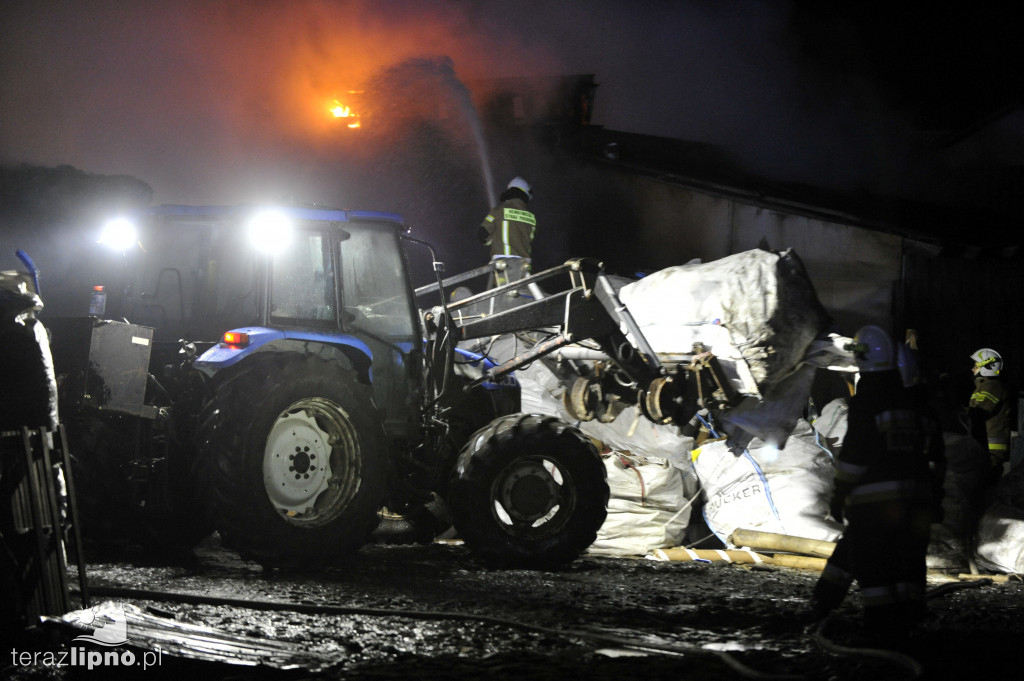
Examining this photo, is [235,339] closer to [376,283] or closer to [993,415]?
[376,283]

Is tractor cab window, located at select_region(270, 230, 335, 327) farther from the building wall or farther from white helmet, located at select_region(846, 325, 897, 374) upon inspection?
the building wall

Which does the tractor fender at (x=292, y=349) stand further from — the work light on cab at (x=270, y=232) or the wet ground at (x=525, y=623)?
the wet ground at (x=525, y=623)

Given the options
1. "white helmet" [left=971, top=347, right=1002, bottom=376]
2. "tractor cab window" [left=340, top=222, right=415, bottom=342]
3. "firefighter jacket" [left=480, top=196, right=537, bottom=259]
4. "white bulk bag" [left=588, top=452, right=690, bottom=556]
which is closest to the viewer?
"tractor cab window" [left=340, top=222, right=415, bottom=342]

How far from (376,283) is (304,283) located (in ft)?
1.88

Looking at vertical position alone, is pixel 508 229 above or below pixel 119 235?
above

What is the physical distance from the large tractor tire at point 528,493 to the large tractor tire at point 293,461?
2.01 ft

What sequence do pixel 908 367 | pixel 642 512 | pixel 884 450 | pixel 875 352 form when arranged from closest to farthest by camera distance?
pixel 884 450, pixel 875 352, pixel 908 367, pixel 642 512

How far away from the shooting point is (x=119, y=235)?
Result: 5.52 metres

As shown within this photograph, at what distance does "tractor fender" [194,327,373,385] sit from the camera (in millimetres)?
5035

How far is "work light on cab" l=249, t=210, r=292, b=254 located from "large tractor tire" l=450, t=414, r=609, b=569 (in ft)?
5.61

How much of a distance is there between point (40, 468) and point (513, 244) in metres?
5.76

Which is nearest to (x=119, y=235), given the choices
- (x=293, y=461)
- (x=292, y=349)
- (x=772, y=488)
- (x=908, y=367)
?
(x=292, y=349)

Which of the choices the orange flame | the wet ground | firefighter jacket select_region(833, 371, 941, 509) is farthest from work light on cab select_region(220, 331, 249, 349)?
the orange flame

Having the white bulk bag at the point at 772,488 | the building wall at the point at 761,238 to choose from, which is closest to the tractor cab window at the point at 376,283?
the white bulk bag at the point at 772,488
